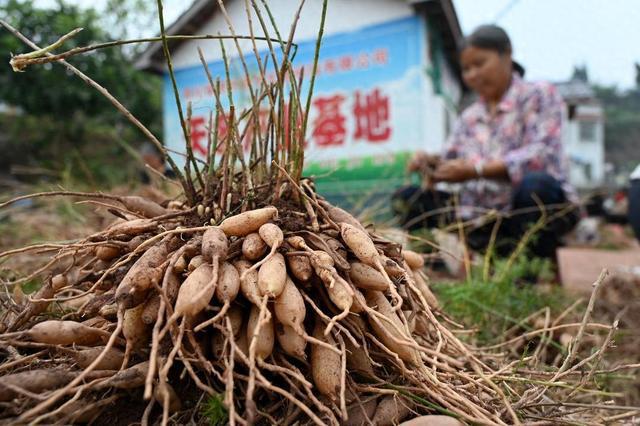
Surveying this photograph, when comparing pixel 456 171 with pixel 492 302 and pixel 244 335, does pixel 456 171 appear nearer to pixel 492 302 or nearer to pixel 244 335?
pixel 492 302

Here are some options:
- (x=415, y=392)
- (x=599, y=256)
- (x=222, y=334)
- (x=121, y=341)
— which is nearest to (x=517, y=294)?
(x=415, y=392)

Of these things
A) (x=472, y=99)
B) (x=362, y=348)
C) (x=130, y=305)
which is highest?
(x=472, y=99)

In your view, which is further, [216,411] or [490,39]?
[490,39]

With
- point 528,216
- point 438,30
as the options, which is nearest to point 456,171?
point 528,216

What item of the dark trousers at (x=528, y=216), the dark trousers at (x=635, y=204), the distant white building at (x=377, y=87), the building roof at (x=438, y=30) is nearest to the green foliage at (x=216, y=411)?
the dark trousers at (x=528, y=216)

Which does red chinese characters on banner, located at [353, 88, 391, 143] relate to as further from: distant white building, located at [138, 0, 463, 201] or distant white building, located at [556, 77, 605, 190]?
distant white building, located at [556, 77, 605, 190]

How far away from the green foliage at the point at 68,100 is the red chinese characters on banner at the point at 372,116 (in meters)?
4.18

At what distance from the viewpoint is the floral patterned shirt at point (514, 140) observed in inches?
137

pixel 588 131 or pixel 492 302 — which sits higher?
pixel 588 131

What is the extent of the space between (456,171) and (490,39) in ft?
3.47

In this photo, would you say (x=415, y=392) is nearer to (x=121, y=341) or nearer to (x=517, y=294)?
(x=121, y=341)

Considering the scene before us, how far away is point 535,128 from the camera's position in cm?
355

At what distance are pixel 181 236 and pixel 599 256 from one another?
760 centimetres

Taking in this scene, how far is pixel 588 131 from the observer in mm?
32531
